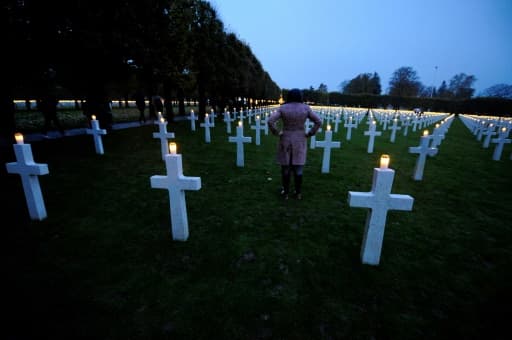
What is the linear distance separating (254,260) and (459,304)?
2.10 meters

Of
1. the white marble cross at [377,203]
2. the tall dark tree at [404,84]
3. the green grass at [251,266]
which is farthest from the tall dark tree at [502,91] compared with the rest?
the white marble cross at [377,203]

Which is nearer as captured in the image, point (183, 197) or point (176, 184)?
point (176, 184)

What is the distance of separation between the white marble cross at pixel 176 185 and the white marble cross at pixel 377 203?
1889 millimetres

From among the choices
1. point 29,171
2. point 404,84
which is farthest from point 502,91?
point 29,171

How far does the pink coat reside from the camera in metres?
4.12

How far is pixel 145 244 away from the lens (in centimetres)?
317

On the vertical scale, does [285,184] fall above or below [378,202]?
below

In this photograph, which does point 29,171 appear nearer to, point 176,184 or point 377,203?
point 176,184

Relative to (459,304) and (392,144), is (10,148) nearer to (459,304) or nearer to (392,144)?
(459,304)

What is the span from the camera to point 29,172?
3.39 m

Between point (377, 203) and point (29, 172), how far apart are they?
15.3ft

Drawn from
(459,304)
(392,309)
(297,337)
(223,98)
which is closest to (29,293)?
(297,337)

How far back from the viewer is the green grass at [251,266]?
6.73 feet

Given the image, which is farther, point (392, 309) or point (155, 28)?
point (155, 28)
